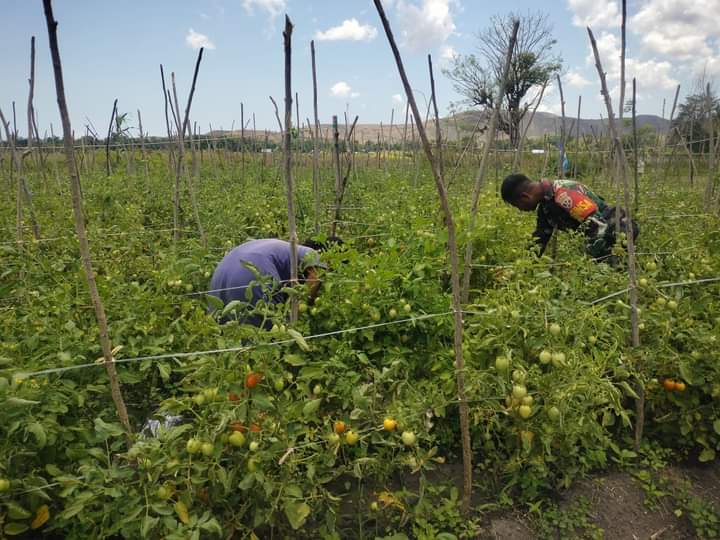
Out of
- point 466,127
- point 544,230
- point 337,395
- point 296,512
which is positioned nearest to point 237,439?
point 296,512

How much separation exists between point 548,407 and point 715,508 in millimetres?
932

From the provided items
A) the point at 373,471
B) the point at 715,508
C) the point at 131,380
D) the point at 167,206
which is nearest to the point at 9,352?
the point at 131,380

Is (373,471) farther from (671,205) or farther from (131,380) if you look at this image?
(671,205)

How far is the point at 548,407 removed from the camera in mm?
1613

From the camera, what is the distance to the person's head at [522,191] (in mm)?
3365

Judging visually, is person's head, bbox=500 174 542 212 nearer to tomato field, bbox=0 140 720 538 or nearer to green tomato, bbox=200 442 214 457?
tomato field, bbox=0 140 720 538

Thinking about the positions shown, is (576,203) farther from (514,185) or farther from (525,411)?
(525,411)

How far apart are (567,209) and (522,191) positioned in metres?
0.34

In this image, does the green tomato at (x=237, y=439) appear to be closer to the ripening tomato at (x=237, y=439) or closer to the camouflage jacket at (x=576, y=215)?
the ripening tomato at (x=237, y=439)

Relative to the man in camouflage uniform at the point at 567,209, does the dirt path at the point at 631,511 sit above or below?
below

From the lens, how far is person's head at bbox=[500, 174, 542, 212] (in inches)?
132

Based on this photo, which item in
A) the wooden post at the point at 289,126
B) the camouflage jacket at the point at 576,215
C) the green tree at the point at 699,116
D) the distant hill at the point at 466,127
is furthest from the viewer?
the distant hill at the point at 466,127

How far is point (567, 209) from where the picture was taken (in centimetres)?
325

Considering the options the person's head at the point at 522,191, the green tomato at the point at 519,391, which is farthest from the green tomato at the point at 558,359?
the person's head at the point at 522,191
